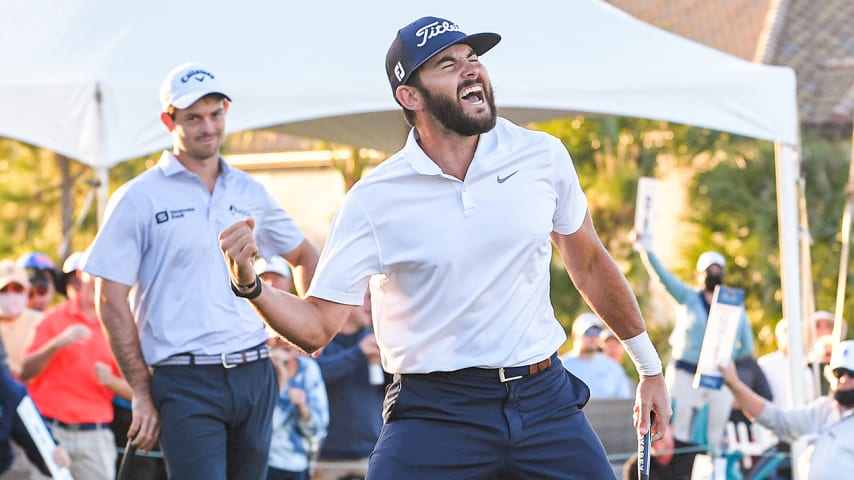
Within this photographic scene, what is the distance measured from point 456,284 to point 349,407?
448 centimetres

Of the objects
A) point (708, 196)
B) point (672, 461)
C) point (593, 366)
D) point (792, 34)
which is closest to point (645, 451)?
point (672, 461)

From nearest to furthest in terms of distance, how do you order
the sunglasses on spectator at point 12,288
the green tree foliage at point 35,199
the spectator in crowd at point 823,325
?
1. the sunglasses on spectator at point 12,288
2. the spectator in crowd at point 823,325
3. the green tree foliage at point 35,199

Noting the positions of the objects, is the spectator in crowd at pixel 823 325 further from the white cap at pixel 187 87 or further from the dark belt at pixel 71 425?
the white cap at pixel 187 87

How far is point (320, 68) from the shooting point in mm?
8297

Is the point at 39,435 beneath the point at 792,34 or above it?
beneath

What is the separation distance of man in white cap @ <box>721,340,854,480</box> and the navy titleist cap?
3689 millimetres

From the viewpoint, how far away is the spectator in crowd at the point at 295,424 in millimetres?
8086

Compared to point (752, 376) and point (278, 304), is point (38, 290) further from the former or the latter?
point (278, 304)

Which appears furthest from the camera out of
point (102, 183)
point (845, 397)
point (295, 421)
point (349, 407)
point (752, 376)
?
point (752, 376)

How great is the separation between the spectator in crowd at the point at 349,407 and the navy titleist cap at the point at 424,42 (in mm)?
4244

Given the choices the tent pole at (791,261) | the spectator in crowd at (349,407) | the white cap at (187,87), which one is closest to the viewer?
the white cap at (187,87)

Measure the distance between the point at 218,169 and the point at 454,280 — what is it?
198cm

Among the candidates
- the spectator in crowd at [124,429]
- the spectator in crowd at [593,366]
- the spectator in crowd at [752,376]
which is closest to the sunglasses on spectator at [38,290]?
the spectator in crowd at [124,429]

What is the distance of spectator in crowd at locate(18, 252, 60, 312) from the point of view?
9359mm
